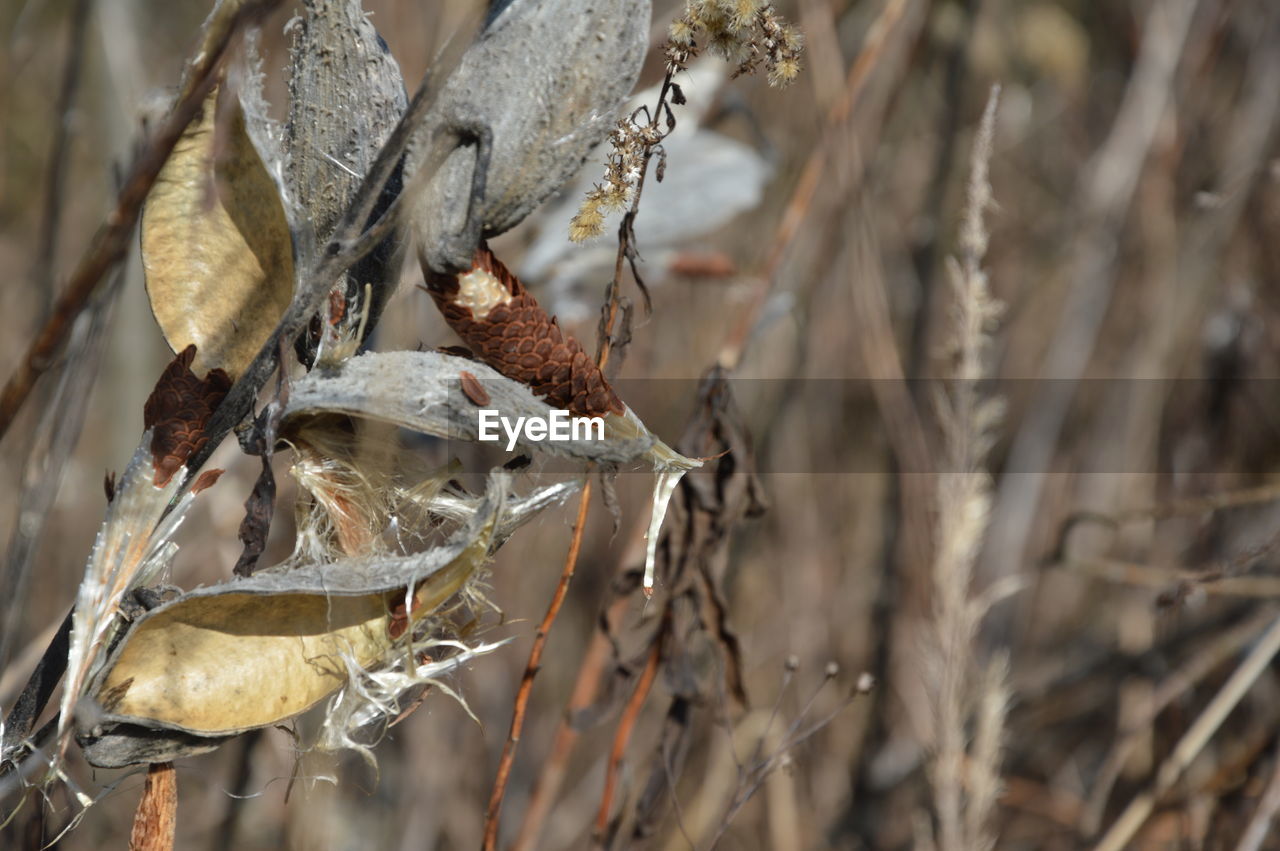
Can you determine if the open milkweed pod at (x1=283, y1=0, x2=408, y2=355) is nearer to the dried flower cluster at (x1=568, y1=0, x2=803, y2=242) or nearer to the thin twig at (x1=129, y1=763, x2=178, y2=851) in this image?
the dried flower cluster at (x1=568, y1=0, x2=803, y2=242)

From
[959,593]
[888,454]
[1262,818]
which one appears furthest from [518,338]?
[888,454]

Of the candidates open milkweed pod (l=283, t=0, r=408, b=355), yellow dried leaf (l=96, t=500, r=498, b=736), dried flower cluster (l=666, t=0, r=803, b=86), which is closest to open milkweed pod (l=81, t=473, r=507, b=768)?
yellow dried leaf (l=96, t=500, r=498, b=736)

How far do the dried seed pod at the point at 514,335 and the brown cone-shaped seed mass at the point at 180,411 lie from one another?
0.40 ft

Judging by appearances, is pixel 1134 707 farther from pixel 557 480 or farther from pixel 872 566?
pixel 557 480

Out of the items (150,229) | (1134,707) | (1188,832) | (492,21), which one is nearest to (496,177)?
(492,21)

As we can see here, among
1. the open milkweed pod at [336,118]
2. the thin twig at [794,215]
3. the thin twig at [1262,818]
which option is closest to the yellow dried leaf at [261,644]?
the open milkweed pod at [336,118]

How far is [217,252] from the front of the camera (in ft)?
1.72

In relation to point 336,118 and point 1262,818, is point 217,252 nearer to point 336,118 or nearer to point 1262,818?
point 336,118

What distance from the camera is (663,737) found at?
799 mm

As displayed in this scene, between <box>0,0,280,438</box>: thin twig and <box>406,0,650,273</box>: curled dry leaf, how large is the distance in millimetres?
86

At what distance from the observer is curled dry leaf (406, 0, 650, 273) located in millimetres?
460

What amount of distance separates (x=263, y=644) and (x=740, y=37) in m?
0.38

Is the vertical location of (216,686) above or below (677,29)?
below

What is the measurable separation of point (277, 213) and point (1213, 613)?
1384mm
